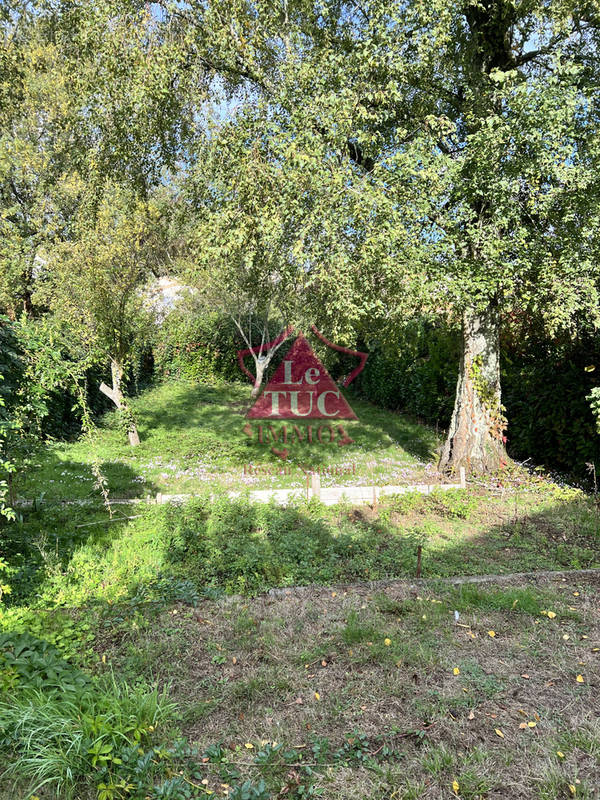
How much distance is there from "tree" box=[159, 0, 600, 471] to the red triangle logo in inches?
308

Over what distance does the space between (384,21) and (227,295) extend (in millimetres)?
10245

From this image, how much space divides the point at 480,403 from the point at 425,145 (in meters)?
4.09

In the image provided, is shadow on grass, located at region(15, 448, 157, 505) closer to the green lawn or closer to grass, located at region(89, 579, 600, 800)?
the green lawn

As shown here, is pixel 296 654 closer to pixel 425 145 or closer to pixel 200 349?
pixel 425 145

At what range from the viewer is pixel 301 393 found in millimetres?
16547

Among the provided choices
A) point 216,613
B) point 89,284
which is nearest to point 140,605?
point 216,613

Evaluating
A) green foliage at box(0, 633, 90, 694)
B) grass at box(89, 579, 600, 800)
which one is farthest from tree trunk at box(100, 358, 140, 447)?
green foliage at box(0, 633, 90, 694)

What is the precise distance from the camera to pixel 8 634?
2.94m

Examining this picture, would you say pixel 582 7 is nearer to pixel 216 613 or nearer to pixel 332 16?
pixel 332 16

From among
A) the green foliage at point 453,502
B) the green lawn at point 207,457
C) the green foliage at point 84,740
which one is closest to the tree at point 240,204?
the green lawn at point 207,457

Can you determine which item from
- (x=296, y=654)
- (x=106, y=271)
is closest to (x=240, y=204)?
(x=106, y=271)

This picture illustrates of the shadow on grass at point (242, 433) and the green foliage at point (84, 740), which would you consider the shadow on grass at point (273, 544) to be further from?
the shadow on grass at point (242, 433)

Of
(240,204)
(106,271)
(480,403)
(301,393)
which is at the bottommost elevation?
(301,393)

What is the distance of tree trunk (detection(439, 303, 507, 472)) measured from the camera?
782 centimetres
